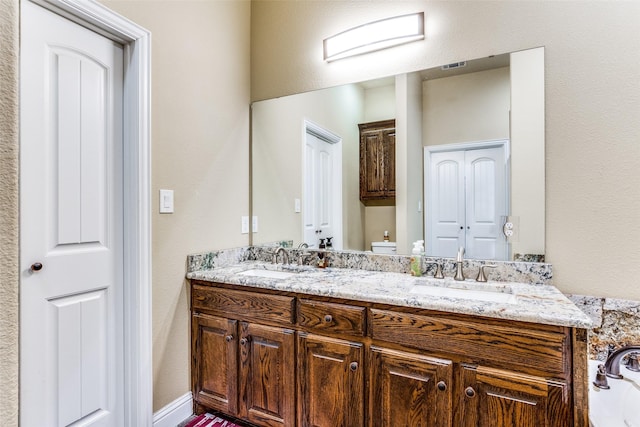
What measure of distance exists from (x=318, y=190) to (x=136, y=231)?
1.11 m

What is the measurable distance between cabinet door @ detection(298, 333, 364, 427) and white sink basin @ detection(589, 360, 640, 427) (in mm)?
803

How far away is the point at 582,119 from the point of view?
4.81 ft

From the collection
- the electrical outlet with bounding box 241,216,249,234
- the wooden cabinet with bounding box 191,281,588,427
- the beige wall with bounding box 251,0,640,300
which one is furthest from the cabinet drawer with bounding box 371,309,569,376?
the electrical outlet with bounding box 241,216,249,234

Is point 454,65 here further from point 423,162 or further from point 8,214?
point 8,214

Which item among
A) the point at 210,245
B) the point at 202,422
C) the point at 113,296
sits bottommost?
the point at 202,422

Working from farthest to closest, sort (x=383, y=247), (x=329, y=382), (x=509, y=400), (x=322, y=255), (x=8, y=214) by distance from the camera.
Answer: (x=322, y=255) → (x=383, y=247) → (x=329, y=382) → (x=509, y=400) → (x=8, y=214)

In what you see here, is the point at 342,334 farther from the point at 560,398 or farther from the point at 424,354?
the point at 560,398

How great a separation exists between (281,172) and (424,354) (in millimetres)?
1549

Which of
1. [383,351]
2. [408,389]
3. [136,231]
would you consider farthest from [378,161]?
[136,231]

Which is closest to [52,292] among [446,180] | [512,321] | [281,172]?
[281,172]

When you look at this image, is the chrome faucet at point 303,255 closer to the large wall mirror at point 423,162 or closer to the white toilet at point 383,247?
the large wall mirror at point 423,162

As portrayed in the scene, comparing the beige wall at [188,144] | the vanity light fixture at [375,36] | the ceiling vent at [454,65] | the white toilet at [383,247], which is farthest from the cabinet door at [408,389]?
the vanity light fixture at [375,36]

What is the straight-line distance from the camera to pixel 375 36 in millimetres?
1889

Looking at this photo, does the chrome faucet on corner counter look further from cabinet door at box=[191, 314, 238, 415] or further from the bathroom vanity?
cabinet door at box=[191, 314, 238, 415]
